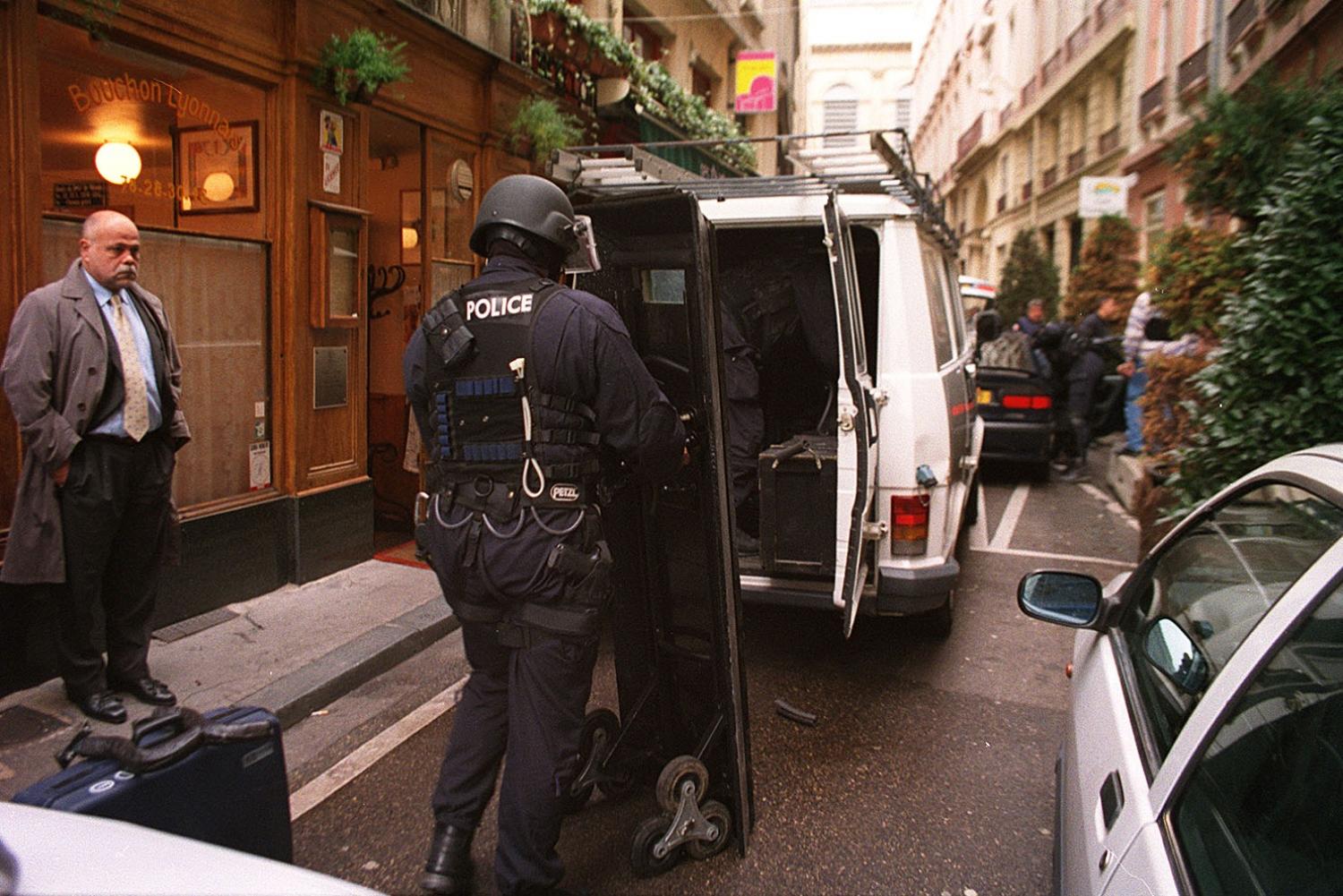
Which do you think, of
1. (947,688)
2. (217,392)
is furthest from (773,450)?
(217,392)

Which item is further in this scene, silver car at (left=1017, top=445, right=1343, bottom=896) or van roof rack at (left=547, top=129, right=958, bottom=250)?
van roof rack at (left=547, top=129, right=958, bottom=250)

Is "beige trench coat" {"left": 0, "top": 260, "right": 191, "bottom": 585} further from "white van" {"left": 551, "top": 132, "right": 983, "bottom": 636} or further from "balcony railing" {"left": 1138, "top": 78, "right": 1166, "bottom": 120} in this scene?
"balcony railing" {"left": 1138, "top": 78, "right": 1166, "bottom": 120}

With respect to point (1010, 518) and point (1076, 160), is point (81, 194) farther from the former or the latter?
point (1076, 160)

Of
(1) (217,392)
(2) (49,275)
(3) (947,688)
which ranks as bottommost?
(3) (947,688)

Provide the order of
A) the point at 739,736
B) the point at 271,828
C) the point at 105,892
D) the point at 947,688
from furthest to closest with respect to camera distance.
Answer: the point at 947,688
the point at 739,736
the point at 271,828
the point at 105,892

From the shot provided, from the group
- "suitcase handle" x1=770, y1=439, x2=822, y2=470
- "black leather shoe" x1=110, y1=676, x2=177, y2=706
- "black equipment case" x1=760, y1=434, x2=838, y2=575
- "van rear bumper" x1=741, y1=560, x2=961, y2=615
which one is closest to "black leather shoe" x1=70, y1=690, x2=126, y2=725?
"black leather shoe" x1=110, y1=676, x2=177, y2=706

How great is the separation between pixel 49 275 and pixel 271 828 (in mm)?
3415

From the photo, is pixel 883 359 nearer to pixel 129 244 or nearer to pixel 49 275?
pixel 129 244

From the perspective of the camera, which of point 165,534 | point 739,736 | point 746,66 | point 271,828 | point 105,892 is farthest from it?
point 746,66

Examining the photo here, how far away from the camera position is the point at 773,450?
503 cm

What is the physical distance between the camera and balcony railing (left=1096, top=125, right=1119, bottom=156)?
23328 mm

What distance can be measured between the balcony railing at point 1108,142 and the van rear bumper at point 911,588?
21765 millimetres

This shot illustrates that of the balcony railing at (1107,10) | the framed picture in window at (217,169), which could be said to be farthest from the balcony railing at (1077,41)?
the framed picture in window at (217,169)

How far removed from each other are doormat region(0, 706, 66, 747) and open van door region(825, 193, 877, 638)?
3451 mm
